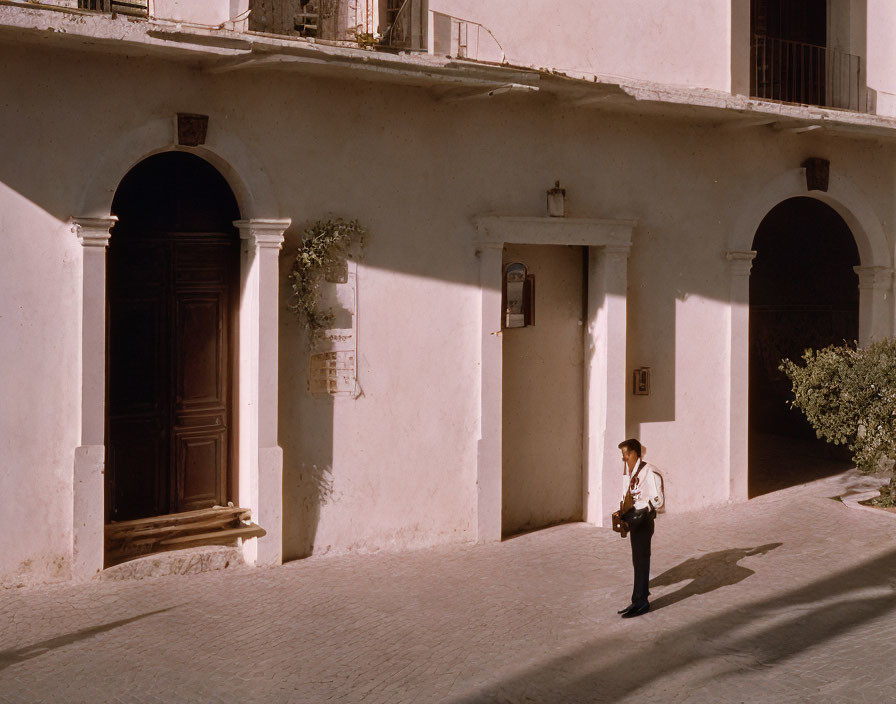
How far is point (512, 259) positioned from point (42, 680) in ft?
20.1

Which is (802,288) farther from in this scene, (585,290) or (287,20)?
(287,20)

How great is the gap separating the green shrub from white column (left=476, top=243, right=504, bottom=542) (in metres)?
3.22

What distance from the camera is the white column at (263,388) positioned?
975 cm

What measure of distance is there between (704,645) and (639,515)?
3.46ft

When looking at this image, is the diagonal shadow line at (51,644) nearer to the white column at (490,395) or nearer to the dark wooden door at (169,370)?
the dark wooden door at (169,370)

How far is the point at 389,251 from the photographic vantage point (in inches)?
411

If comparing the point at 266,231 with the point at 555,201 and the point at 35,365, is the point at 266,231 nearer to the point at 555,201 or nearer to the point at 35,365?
the point at 35,365

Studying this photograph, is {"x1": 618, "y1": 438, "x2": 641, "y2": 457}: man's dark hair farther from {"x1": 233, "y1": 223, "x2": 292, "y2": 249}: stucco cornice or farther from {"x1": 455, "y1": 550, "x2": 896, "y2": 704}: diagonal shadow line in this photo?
{"x1": 233, "y1": 223, "x2": 292, "y2": 249}: stucco cornice

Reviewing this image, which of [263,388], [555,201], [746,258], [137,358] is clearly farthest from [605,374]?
[137,358]

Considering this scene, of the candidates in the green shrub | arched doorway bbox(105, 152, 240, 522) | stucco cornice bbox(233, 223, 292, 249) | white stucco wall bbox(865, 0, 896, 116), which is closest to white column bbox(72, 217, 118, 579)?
arched doorway bbox(105, 152, 240, 522)

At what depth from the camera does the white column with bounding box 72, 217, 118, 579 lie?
8992mm

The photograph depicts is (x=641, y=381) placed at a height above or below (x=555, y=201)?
below

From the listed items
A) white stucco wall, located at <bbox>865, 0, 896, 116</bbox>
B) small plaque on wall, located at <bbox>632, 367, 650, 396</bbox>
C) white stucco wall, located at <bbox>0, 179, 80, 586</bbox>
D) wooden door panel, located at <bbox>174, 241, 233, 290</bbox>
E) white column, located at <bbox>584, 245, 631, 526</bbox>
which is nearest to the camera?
white stucco wall, located at <bbox>0, 179, 80, 586</bbox>

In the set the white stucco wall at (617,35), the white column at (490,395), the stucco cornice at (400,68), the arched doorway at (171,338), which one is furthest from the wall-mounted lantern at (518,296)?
the arched doorway at (171,338)
